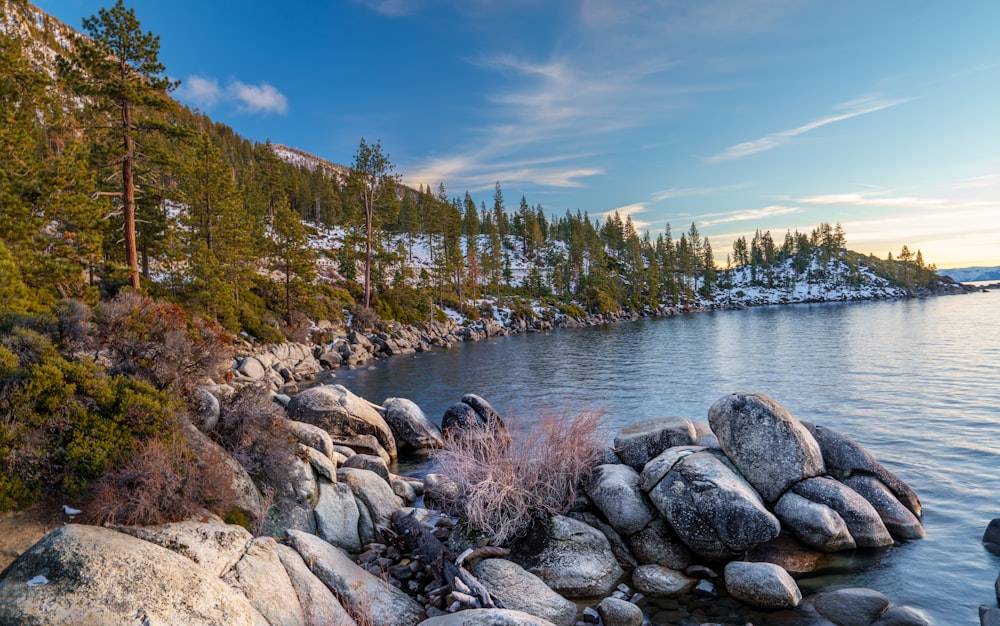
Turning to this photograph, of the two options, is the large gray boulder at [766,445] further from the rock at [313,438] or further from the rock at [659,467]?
the rock at [313,438]

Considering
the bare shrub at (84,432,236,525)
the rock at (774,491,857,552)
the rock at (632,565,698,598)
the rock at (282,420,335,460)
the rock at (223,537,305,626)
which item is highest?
the bare shrub at (84,432,236,525)

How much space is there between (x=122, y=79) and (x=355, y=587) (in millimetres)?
27846

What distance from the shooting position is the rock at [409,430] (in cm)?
1759

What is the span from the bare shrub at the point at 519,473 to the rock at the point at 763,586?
132 inches

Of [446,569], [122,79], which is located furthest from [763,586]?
[122,79]

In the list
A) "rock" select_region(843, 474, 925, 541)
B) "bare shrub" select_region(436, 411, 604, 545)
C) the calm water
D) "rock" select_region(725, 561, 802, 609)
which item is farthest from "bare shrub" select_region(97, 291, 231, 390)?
"rock" select_region(843, 474, 925, 541)

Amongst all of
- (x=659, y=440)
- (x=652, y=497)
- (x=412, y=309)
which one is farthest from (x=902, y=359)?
(x=412, y=309)

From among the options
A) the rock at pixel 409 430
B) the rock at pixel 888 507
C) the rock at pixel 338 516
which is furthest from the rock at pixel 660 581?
the rock at pixel 409 430

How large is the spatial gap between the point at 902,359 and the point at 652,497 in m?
34.4

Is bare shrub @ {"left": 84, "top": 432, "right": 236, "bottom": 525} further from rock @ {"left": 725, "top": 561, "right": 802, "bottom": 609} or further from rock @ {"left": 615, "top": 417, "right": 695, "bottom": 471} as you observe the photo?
rock @ {"left": 615, "top": 417, "right": 695, "bottom": 471}

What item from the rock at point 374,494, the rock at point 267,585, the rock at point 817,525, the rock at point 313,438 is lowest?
the rock at point 817,525

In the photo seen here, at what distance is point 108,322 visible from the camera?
39.3ft

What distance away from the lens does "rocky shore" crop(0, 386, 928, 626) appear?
210 inches

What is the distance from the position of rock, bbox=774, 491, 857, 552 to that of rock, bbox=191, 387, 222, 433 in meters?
11.9
